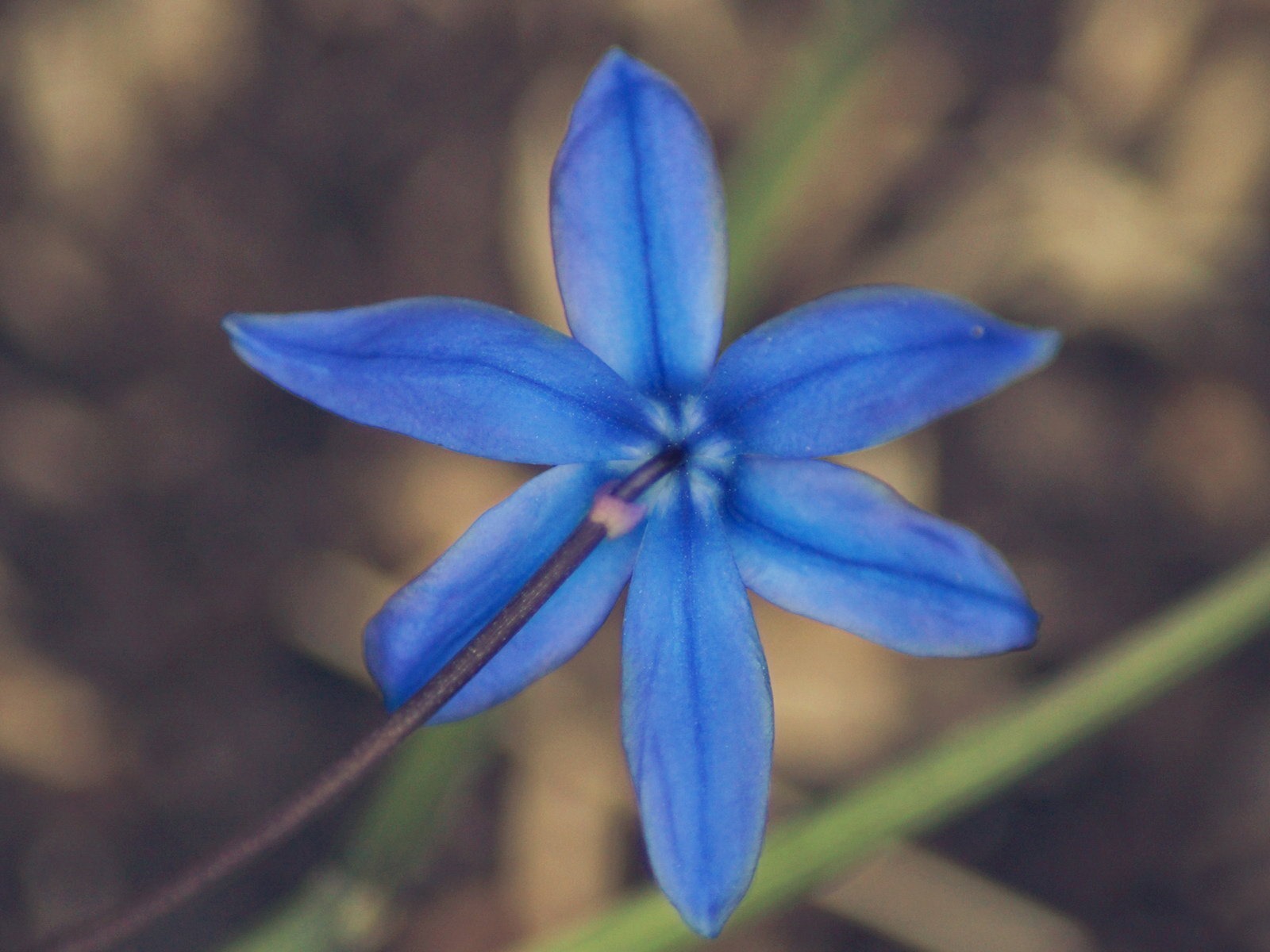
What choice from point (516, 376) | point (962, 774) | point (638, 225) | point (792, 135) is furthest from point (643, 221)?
point (792, 135)

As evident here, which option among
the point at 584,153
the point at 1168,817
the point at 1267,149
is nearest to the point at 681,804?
the point at 584,153

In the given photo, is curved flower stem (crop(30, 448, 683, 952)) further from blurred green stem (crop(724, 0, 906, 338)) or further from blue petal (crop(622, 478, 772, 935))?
blurred green stem (crop(724, 0, 906, 338))

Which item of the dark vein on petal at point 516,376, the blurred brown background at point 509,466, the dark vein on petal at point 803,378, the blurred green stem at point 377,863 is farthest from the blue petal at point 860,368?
the blurred brown background at point 509,466

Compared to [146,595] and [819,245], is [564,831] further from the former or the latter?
[819,245]

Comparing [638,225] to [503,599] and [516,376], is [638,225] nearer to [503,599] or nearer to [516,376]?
[516,376]

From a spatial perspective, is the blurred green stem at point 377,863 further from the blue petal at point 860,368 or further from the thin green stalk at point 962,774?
the blue petal at point 860,368

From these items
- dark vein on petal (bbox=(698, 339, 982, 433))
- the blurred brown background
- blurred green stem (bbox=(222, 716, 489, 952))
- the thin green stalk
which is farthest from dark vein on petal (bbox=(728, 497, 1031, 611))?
the blurred brown background
